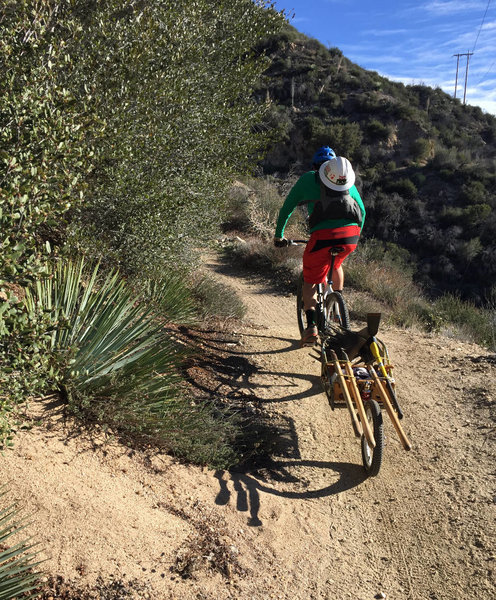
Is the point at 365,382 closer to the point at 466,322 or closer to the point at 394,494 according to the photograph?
the point at 394,494

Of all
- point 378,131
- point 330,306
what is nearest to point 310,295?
point 330,306

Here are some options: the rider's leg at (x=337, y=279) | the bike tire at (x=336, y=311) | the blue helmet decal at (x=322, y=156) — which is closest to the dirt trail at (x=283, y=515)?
the bike tire at (x=336, y=311)

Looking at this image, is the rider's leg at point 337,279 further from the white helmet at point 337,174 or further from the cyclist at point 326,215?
the white helmet at point 337,174

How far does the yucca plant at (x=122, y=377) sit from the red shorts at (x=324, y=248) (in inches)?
66.9

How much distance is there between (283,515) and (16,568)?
5.76 ft

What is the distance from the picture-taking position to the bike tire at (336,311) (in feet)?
15.0

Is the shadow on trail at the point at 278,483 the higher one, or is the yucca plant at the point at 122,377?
the yucca plant at the point at 122,377

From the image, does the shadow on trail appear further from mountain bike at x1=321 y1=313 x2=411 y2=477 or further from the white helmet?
the white helmet

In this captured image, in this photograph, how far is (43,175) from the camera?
2.30m

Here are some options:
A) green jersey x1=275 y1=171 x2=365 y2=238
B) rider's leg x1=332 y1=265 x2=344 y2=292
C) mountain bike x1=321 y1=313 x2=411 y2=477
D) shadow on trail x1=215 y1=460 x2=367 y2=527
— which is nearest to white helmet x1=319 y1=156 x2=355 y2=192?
green jersey x1=275 y1=171 x2=365 y2=238

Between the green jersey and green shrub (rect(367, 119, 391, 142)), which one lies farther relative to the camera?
green shrub (rect(367, 119, 391, 142))

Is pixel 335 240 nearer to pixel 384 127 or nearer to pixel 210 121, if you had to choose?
pixel 210 121

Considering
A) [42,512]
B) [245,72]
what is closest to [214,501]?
[42,512]

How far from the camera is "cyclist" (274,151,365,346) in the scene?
4.11m
